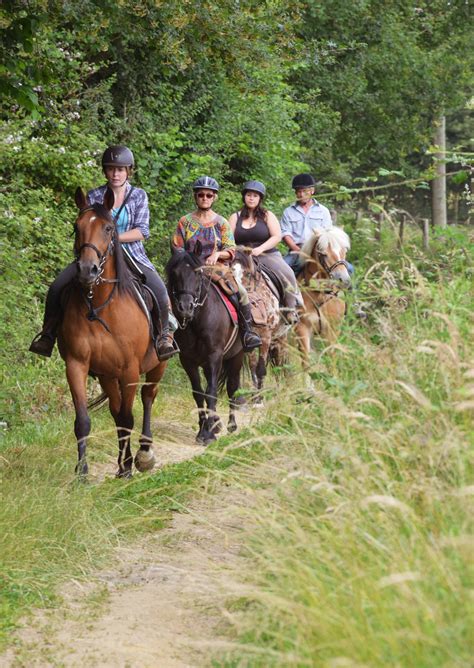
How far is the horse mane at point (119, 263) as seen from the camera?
9617mm

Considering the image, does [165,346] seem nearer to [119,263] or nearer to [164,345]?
[164,345]

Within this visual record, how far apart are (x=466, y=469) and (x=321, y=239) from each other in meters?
8.90

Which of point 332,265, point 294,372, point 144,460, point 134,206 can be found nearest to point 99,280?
point 134,206

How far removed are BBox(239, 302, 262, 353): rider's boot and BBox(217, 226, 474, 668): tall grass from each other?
644 cm

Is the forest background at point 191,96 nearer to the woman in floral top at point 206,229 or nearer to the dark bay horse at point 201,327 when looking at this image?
the woman in floral top at point 206,229

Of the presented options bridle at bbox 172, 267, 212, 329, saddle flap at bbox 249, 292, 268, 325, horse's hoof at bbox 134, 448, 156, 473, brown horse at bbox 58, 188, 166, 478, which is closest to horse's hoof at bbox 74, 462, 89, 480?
brown horse at bbox 58, 188, 166, 478

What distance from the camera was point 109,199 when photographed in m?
9.67

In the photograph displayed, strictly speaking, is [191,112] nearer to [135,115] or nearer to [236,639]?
[135,115]

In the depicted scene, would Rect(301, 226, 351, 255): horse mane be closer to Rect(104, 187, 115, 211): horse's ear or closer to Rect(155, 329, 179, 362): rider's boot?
Rect(155, 329, 179, 362): rider's boot

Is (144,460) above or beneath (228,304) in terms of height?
beneath

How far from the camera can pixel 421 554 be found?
4.44 metres

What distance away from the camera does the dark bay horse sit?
1209 cm

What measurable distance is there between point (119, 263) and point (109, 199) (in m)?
0.61

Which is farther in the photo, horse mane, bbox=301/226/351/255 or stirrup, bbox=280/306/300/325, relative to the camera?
horse mane, bbox=301/226/351/255
